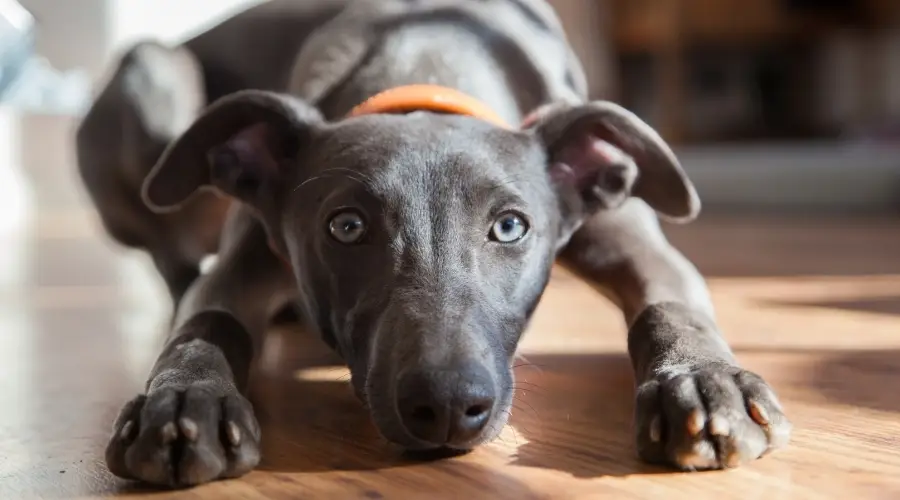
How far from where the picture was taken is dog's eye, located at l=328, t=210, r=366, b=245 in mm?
1524

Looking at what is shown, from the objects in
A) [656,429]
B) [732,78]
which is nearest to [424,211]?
[656,429]

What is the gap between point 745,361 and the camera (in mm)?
1950

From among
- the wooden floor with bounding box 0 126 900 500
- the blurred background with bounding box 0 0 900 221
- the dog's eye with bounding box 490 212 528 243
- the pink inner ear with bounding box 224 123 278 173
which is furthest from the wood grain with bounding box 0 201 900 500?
the blurred background with bounding box 0 0 900 221

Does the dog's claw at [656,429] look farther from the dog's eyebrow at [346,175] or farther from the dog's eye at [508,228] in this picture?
the dog's eyebrow at [346,175]

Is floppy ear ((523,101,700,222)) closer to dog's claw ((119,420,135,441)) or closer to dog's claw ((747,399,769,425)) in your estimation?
dog's claw ((747,399,769,425))

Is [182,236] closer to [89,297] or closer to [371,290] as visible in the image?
[89,297]

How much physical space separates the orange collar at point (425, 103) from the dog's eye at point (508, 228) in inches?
11.4

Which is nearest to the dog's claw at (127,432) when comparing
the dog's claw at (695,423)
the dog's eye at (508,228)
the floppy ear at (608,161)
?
the dog's eye at (508,228)

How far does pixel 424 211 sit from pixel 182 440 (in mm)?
470

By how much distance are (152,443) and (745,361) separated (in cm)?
116

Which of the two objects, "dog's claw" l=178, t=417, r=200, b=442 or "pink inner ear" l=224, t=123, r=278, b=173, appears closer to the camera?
"dog's claw" l=178, t=417, r=200, b=442

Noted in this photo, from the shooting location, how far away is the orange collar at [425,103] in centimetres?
183

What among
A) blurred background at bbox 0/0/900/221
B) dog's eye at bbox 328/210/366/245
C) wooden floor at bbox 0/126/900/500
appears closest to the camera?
wooden floor at bbox 0/126/900/500

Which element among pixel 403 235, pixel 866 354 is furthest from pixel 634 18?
pixel 403 235
